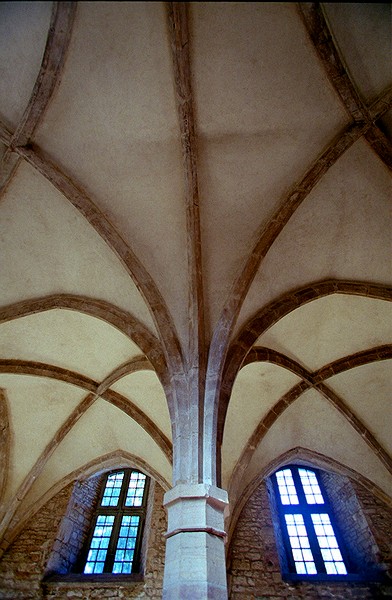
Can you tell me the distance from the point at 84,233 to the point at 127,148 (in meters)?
1.47

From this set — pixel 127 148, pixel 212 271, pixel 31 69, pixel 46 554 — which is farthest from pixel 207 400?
pixel 46 554

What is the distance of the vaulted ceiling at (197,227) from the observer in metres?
4.46

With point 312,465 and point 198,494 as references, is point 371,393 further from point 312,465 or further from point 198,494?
point 198,494

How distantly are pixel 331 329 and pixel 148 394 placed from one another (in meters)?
3.93

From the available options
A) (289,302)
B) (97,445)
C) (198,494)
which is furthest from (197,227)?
(97,445)

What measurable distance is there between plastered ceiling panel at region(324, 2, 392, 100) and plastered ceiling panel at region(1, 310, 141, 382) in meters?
5.27

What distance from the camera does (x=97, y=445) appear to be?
8.90 meters

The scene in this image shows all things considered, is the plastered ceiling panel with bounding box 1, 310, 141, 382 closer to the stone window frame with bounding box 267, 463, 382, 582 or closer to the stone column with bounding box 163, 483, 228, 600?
the stone column with bounding box 163, 483, 228, 600

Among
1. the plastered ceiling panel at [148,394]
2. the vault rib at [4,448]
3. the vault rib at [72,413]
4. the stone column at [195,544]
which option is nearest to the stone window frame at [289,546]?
the vault rib at [72,413]

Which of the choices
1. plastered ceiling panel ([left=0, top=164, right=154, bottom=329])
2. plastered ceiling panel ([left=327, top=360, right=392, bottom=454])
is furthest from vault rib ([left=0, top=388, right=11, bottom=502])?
plastered ceiling panel ([left=327, top=360, right=392, bottom=454])

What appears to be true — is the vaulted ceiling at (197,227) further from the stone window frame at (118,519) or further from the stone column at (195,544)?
the stone window frame at (118,519)

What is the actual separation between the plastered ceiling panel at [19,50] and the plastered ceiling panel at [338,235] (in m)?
4.04

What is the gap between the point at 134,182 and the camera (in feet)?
18.5

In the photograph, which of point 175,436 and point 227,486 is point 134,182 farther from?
point 227,486
